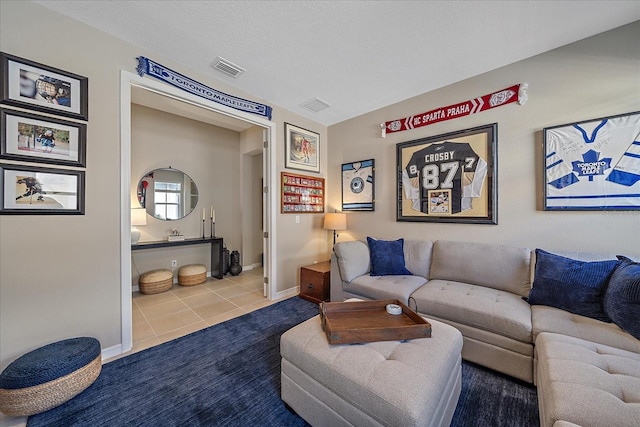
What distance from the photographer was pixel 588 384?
978mm

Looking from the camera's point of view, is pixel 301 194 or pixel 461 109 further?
pixel 301 194

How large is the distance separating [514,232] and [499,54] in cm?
172

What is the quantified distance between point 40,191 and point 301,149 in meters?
2.64

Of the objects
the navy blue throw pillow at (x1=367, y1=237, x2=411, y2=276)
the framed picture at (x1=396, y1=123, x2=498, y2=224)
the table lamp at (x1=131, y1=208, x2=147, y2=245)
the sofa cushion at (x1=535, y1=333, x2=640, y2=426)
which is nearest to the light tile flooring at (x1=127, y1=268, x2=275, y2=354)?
the table lamp at (x1=131, y1=208, x2=147, y2=245)

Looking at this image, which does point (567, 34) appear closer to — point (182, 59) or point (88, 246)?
point (182, 59)

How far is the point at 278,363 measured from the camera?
5.91 ft

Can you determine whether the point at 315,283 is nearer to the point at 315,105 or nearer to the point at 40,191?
the point at 315,105

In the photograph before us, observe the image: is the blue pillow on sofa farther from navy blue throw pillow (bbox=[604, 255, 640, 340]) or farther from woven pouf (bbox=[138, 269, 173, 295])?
woven pouf (bbox=[138, 269, 173, 295])

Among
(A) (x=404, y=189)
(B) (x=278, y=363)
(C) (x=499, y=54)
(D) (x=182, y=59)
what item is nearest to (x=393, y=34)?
(C) (x=499, y=54)

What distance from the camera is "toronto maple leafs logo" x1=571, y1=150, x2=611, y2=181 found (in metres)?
1.86

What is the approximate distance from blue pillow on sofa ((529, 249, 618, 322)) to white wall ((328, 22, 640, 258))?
433 mm

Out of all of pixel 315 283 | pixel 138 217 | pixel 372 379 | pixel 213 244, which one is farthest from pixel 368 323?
pixel 138 217

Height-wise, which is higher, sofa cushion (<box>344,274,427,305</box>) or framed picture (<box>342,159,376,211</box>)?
framed picture (<box>342,159,376,211</box>)

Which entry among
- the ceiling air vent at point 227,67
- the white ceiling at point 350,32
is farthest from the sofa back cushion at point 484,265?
the ceiling air vent at point 227,67
